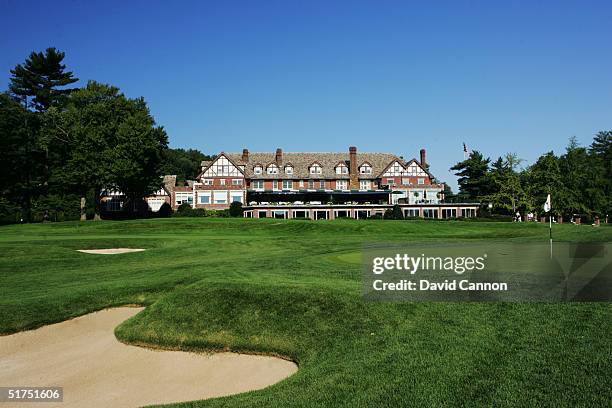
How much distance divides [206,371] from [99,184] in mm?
58367

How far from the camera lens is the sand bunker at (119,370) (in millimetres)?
9852

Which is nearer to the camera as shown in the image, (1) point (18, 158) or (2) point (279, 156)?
(1) point (18, 158)

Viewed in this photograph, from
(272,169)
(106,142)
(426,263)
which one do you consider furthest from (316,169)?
(426,263)

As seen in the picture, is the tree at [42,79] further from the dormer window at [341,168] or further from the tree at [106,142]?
the dormer window at [341,168]

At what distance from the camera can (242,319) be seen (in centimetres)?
1300

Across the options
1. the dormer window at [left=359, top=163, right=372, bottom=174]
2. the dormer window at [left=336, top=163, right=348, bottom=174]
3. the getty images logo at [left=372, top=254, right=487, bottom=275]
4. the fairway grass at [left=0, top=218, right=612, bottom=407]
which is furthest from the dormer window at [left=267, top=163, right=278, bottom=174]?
the fairway grass at [left=0, top=218, right=612, bottom=407]

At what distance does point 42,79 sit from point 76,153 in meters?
27.0

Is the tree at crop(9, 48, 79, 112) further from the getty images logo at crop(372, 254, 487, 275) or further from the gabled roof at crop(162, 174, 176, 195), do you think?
the getty images logo at crop(372, 254, 487, 275)

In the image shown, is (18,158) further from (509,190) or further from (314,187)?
(509,190)

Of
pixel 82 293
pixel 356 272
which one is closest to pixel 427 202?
pixel 356 272

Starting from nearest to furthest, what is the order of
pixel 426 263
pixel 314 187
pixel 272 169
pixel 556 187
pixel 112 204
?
pixel 426 263
pixel 556 187
pixel 112 204
pixel 272 169
pixel 314 187

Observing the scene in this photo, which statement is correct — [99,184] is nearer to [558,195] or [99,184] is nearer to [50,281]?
[50,281]

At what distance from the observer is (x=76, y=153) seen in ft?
207

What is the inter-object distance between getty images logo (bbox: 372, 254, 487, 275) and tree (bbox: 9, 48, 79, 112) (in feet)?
243
